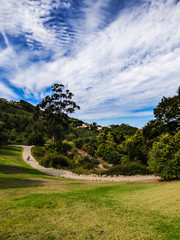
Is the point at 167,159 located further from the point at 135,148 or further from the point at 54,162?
the point at 54,162

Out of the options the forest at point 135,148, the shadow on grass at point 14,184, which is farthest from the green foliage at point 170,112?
the shadow on grass at point 14,184

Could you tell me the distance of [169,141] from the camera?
15000 mm

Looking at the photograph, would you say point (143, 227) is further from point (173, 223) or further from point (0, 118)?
point (0, 118)

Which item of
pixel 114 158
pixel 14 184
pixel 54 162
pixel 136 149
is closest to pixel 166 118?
pixel 136 149

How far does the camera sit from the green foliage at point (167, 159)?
13234mm

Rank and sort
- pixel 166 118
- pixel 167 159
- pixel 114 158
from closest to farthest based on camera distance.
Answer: pixel 167 159
pixel 166 118
pixel 114 158

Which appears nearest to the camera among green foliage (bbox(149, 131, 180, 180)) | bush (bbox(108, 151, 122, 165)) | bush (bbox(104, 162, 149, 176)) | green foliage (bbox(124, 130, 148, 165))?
green foliage (bbox(149, 131, 180, 180))

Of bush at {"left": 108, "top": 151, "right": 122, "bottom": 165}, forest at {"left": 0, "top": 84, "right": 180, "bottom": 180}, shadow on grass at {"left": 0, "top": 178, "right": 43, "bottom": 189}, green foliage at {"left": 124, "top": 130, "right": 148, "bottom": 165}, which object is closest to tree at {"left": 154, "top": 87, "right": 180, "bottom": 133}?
forest at {"left": 0, "top": 84, "right": 180, "bottom": 180}

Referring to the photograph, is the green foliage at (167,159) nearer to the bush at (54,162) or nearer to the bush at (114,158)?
the bush at (54,162)

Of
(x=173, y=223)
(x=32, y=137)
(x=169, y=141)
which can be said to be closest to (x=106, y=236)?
(x=173, y=223)

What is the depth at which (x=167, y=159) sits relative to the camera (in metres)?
13.7

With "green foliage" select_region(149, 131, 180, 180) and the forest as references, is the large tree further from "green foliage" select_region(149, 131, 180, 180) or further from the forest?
"green foliage" select_region(149, 131, 180, 180)

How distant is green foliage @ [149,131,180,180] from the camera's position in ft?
43.4

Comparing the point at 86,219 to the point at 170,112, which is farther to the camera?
the point at 170,112
